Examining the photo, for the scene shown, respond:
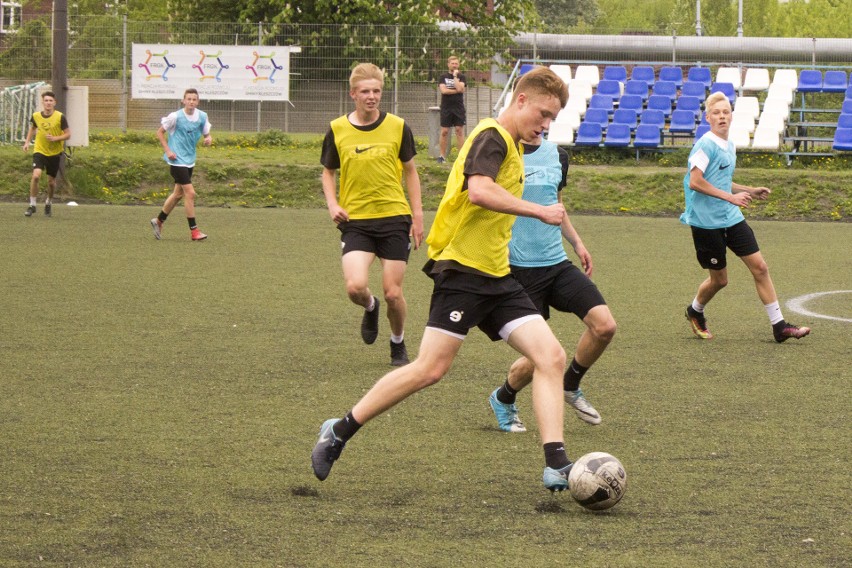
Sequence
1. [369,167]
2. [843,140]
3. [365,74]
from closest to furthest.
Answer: [365,74]
[369,167]
[843,140]

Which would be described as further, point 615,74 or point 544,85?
point 615,74

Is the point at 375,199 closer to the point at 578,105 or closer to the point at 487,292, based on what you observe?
the point at 487,292

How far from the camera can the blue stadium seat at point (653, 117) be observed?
27.4m

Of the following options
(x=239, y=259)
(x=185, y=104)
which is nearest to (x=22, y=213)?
(x=185, y=104)

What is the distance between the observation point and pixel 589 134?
27047mm

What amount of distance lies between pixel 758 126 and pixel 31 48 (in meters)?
16.1

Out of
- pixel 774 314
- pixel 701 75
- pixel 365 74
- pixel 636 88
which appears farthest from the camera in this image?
pixel 701 75

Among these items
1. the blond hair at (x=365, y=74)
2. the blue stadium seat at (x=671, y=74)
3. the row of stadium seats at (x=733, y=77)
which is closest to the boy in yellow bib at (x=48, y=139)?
the row of stadium seats at (x=733, y=77)

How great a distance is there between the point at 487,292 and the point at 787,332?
496cm

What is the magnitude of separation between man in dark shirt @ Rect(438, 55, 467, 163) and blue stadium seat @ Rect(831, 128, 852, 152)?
7.46 meters

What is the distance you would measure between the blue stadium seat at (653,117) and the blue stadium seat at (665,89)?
1602mm

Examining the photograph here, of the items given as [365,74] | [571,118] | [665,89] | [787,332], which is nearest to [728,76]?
[665,89]

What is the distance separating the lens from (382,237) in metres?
9.04

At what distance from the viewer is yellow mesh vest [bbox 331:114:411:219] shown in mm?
8969
